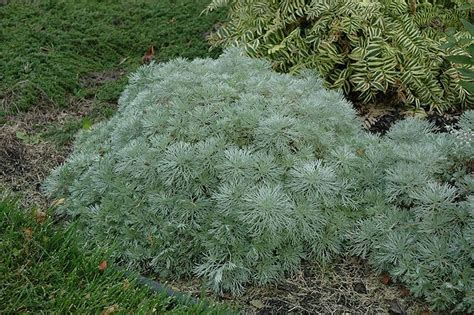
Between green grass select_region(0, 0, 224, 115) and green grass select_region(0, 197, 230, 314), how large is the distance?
1.77 metres

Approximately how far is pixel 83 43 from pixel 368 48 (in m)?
2.47

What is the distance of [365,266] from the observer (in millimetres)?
2627

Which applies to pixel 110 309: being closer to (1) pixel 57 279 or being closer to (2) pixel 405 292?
(1) pixel 57 279

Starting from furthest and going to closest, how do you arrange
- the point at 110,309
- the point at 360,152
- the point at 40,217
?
the point at 360,152, the point at 40,217, the point at 110,309

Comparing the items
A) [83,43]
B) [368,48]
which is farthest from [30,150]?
[368,48]

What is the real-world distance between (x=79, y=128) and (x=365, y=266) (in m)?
2.21

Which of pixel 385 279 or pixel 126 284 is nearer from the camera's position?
pixel 126 284

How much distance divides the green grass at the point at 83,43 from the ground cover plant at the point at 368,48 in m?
0.95

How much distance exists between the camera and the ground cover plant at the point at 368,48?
12.7 feet

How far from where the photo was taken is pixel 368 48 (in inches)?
151

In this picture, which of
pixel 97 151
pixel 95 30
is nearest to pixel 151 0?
pixel 95 30

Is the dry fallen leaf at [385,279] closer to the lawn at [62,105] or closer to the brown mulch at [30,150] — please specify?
the lawn at [62,105]

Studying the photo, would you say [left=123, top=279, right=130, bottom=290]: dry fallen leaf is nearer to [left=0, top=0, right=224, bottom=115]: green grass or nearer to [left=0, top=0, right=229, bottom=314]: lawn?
[left=0, top=0, right=229, bottom=314]: lawn

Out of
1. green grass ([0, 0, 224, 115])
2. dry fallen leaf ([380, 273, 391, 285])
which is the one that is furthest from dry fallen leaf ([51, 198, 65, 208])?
dry fallen leaf ([380, 273, 391, 285])
